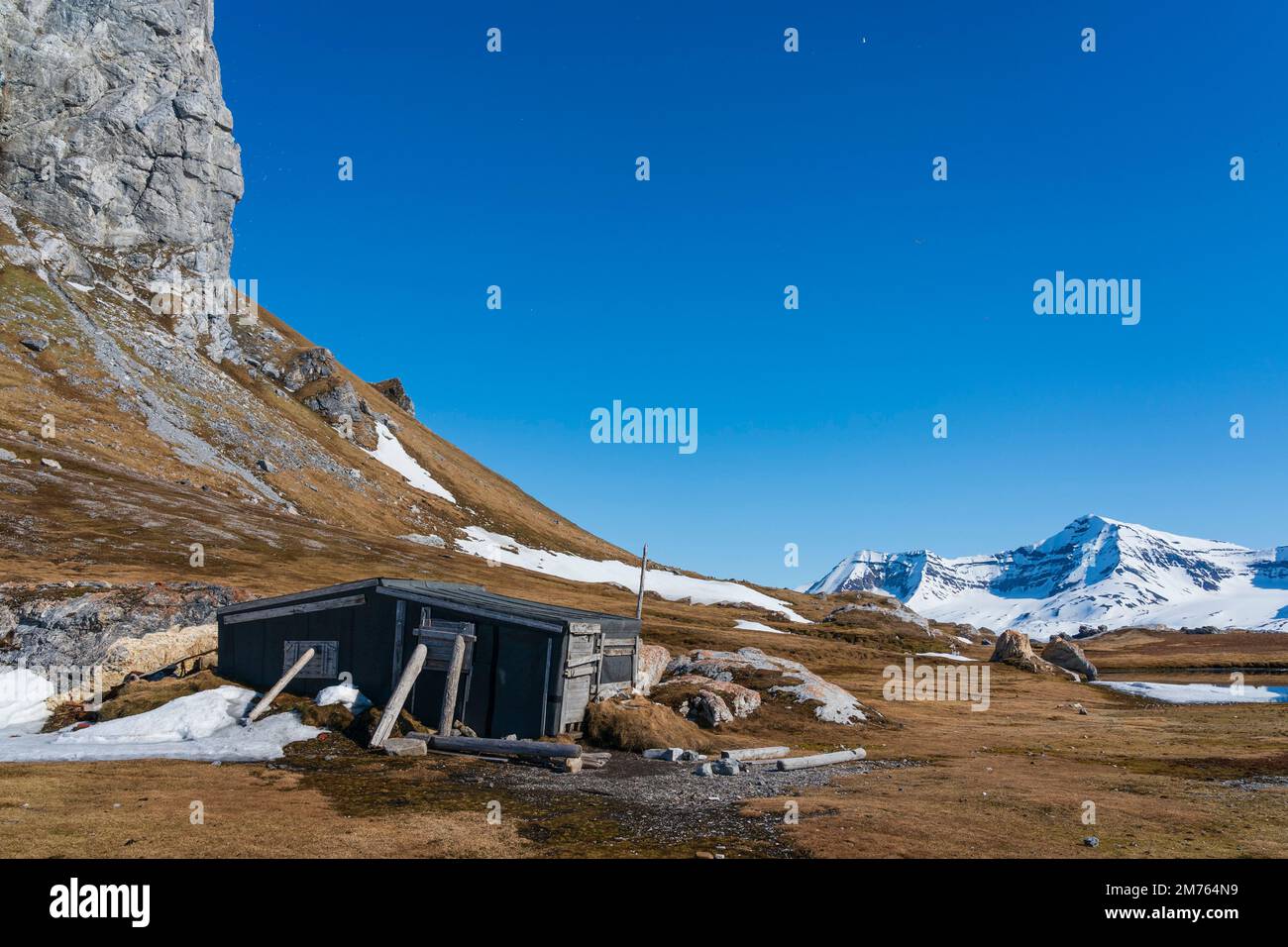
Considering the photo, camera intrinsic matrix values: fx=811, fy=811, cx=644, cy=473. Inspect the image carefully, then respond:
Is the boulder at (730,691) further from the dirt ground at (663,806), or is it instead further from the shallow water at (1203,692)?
the shallow water at (1203,692)

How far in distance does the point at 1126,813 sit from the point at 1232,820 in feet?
7.82

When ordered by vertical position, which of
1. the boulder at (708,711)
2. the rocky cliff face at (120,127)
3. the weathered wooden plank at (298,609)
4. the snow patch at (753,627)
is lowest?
the boulder at (708,711)

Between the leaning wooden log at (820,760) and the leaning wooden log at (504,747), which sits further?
the leaning wooden log at (820,760)

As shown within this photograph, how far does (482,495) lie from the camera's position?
158125mm

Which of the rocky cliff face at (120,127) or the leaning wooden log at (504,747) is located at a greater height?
the rocky cliff face at (120,127)

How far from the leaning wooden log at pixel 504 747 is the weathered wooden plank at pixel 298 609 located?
278 inches

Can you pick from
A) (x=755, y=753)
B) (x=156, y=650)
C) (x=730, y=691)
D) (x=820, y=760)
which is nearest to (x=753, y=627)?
(x=730, y=691)

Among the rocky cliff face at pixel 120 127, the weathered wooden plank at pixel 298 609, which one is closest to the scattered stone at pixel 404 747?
the weathered wooden plank at pixel 298 609

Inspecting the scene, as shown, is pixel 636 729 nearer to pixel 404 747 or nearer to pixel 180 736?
pixel 404 747

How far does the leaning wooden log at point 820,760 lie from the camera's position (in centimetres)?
2832

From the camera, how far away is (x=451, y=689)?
100.0ft
